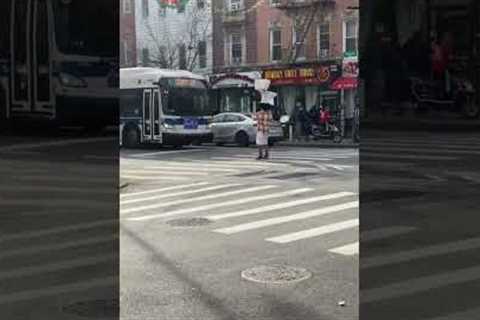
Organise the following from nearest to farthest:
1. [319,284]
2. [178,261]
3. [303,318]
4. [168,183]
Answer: [303,318]
[319,284]
[178,261]
[168,183]

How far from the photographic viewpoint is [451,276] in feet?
10.9

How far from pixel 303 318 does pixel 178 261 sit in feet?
6.16

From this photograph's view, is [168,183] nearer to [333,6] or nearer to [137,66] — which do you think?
[137,66]

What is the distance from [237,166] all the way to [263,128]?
116cm

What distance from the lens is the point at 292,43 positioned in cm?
2580

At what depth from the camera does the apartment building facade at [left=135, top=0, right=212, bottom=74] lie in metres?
17.7

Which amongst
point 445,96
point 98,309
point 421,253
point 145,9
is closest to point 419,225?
point 421,253

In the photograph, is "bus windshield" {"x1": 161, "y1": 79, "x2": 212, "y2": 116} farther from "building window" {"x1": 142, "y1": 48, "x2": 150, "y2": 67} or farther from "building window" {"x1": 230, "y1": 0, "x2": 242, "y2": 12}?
"building window" {"x1": 230, "y1": 0, "x2": 242, "y2": 12}

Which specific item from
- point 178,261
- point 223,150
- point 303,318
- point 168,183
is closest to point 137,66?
point 223,150

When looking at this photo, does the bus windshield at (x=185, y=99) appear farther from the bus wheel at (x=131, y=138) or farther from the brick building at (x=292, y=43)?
the brick building at (x=292, y=43)

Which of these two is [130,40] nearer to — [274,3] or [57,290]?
[274,3]

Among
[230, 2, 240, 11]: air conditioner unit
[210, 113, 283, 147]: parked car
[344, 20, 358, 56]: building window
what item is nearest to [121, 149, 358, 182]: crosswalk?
[210, 113, 283, 147]: parked car

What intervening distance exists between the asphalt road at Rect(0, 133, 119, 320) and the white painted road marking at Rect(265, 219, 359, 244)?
381cm

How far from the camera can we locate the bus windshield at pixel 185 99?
15.9m
